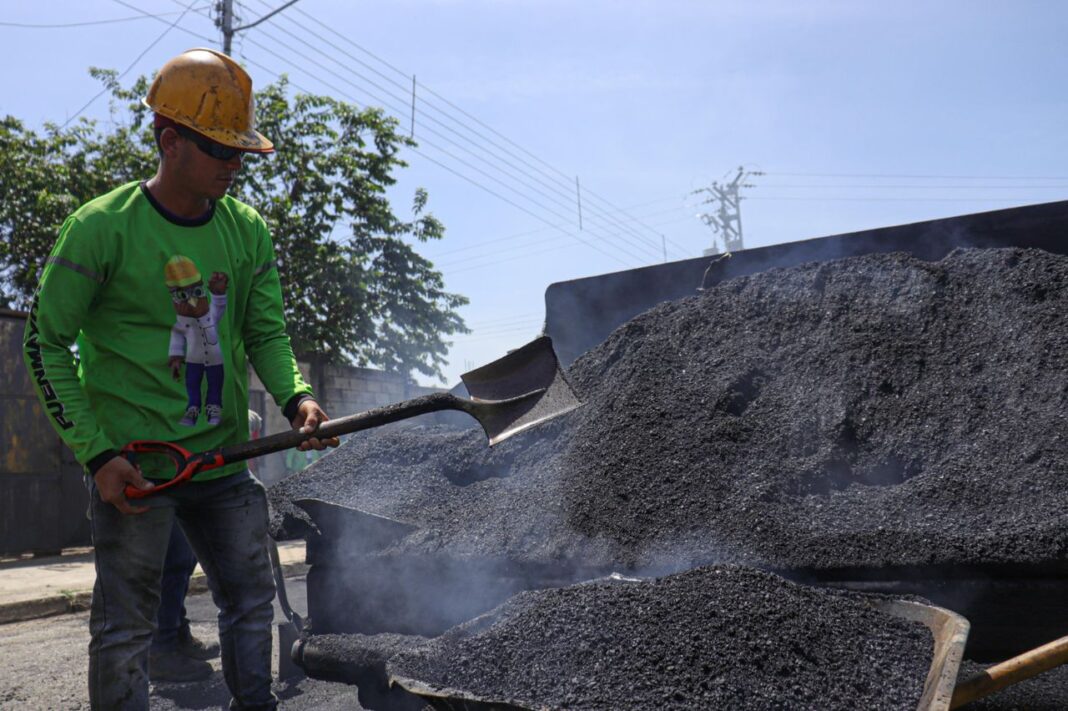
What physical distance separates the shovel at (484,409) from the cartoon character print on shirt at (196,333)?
0.46ft

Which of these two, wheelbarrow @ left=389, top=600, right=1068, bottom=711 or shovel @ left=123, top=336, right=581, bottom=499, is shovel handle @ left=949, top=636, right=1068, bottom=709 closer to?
wheelbarrow @ left=389, top=600, right=1068, bottom=711

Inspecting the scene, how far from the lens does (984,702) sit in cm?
229

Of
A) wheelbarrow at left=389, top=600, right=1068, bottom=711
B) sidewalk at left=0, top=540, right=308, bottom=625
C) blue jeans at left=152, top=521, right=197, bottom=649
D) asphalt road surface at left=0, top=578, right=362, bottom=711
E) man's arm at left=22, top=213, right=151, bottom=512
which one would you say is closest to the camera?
wheelbarrow at left=389, top=600, right=1068, bottom=711

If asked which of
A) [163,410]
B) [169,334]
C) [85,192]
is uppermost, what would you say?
[85,192]

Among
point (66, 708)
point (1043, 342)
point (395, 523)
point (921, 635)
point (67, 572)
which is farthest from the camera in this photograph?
point (67, 572)

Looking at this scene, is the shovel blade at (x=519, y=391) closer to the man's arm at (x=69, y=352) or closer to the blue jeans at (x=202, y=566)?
the blue jeans at (x=202, y=566)

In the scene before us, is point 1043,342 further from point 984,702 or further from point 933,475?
point 984,702

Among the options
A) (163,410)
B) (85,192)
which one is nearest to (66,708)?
(163,410)

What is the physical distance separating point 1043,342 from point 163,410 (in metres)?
2.54

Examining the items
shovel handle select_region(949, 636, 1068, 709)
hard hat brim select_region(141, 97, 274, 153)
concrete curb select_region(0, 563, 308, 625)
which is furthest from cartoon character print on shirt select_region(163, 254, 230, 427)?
concrete curb select_region(0, 563, 308, 625)

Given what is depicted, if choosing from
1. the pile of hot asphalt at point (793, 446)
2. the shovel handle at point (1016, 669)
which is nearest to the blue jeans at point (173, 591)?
the pile of hot asphalt at point (793, 446)

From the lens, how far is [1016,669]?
1.77 metres

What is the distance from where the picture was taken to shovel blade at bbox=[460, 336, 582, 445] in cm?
252

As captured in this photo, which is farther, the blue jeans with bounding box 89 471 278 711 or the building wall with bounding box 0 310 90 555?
the building wall with bounding box 0 310 90 555
